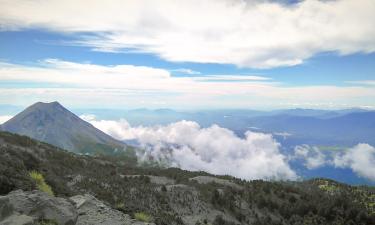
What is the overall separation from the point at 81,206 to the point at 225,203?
5533 cm

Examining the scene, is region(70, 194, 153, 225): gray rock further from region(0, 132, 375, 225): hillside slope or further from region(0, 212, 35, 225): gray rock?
region(0, 132, 375, 225): hillside slope

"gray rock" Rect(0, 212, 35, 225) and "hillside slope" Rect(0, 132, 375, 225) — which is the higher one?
"gray rock" Rect(0, 212, 35, 225)

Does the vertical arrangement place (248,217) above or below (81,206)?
below

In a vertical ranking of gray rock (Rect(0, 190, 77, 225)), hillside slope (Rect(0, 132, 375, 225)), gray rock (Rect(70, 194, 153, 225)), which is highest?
gray rock (Rect(0, 190, 77, 225))

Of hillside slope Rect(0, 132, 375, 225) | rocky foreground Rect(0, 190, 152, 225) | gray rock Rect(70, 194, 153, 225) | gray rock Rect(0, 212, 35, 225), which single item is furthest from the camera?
hillside slope Rect(0, 132, 375, 225)

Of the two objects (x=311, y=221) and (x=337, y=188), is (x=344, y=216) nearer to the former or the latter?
(x=311, y=221)

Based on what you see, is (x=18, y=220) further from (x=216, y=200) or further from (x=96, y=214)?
(x=216, y=200)

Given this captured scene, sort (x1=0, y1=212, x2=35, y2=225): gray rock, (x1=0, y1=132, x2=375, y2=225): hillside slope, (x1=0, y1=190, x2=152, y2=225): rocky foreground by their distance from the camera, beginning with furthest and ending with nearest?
(x1=0, y1=132, x2=375, y2=225): hillside slope
(x1=0, y1=190, x2=152, y2=225): rocky foreground
(x1=0, y1=212, x2=35, y2=225): gray rock

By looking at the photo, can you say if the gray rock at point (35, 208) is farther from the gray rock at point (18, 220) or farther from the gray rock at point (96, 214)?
the gray rock at point (96, 214)

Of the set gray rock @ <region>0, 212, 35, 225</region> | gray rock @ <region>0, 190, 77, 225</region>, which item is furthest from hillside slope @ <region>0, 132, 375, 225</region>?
gray rock @ <region>0, 212, 35, 225</region>

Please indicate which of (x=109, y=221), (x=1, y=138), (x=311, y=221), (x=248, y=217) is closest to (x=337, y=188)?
(x=311, y=221)

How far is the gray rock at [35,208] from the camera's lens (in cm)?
1506

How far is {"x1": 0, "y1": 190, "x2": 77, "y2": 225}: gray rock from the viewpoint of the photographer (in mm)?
15063

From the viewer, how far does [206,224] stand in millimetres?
55531
